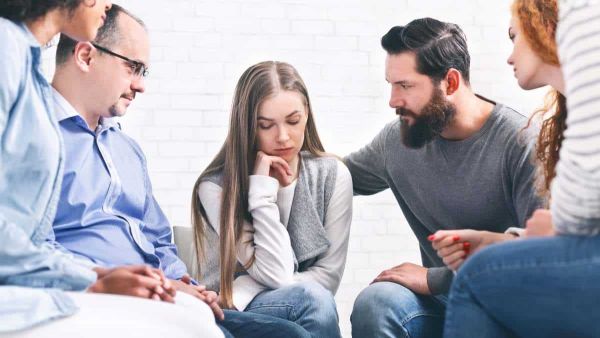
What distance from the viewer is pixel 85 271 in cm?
175

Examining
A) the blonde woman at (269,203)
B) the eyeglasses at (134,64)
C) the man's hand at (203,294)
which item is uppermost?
the eyeglasses at (134,64)

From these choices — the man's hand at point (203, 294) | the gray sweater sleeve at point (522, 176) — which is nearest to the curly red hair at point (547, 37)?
the gray sweater sleeve at point (522, 176)

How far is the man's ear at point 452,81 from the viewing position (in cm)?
283

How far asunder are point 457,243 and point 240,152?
2.80 feet

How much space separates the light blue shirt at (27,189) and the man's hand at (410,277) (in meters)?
1.11

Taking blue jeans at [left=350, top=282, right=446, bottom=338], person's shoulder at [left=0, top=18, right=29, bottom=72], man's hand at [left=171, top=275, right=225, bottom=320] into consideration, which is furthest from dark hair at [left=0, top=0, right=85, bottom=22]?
blue jeans at [left=350, top=282, right=446, bottom=338]

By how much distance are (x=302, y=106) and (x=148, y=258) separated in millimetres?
695

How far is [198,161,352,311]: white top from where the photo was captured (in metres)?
2.58

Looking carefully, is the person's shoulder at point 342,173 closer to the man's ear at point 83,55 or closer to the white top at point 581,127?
the man's ear at point 83,55

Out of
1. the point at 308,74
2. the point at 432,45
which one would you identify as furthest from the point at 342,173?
the point at 308,74

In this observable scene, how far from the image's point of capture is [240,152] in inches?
108

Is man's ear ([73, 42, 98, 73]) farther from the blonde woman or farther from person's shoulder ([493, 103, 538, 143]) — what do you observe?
person's shoulder ([493, 103, 538, 143])

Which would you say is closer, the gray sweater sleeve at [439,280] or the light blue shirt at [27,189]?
the light blue shirt at [27,189]

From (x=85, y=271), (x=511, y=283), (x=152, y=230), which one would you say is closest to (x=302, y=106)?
(x=152, y=230)
